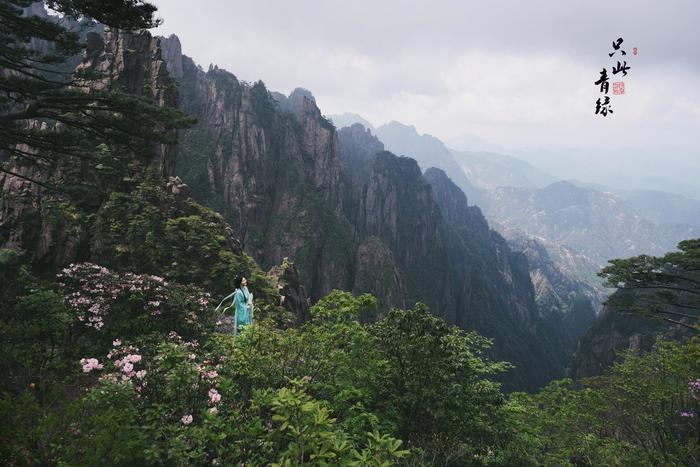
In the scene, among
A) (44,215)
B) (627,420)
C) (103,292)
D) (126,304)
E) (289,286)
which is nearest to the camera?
(103,292)

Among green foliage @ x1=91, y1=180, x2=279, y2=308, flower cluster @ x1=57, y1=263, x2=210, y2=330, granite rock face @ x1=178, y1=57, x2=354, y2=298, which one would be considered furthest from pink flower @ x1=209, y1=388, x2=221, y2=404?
granite rock face @ x1=178, y1=57, x2=354, y2=298

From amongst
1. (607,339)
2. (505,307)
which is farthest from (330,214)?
(505,307)

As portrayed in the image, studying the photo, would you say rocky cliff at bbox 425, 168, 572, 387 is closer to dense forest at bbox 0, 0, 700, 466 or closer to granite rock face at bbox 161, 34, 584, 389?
granite rock face at bbox 161, 34, 584, 389


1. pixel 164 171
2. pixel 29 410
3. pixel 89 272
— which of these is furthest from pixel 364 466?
pixel 164 171

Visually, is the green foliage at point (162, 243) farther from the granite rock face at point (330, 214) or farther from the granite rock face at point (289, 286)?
the granite rock face at point (330, 214)

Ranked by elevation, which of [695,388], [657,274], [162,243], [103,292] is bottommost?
[695,388]

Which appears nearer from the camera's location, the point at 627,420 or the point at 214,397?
the point at 214,397

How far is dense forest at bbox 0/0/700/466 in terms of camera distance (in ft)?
14.7

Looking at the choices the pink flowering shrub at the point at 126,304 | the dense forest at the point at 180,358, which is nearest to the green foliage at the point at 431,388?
the dense forest at the point at 180,358

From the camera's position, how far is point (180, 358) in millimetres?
6016

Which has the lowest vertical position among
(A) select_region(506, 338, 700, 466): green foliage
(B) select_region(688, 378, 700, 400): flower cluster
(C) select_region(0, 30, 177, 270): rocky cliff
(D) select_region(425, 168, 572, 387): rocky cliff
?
(D) select_region(425, 168, 572, 387): rocky cliff

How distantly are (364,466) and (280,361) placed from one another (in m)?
3.60

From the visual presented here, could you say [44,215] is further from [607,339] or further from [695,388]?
[607,339]

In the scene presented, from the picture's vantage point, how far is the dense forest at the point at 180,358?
4.49m
